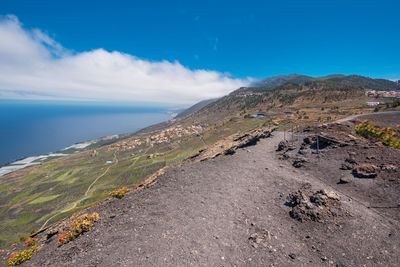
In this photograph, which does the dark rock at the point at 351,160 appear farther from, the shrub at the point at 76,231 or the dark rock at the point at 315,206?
the shrub at the point at 76,231

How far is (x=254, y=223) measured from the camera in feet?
26.9

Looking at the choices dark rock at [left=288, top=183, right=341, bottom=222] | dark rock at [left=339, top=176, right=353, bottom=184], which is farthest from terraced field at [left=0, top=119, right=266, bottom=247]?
dark rock at [left=288, top=183, right=341, bottom=222]

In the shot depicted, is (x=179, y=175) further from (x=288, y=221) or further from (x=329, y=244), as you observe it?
(x=329, y=244)

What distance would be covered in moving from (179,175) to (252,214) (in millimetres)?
7153

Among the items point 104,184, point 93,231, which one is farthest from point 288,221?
point 104,184

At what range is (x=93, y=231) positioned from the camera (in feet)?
27.9

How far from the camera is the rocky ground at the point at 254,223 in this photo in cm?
622

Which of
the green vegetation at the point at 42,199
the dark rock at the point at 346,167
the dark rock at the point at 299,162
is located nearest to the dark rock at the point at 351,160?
the dark rock at the point at 346,167

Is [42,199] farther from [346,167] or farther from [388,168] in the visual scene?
[388,168]

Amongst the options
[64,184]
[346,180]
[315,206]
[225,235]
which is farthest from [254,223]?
[64,184]

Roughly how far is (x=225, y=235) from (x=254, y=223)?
179 cm

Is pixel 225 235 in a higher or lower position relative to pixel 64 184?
A: higher

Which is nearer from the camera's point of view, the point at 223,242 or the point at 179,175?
the point at 223,242

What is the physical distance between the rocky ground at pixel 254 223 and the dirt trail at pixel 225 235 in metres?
0.04
